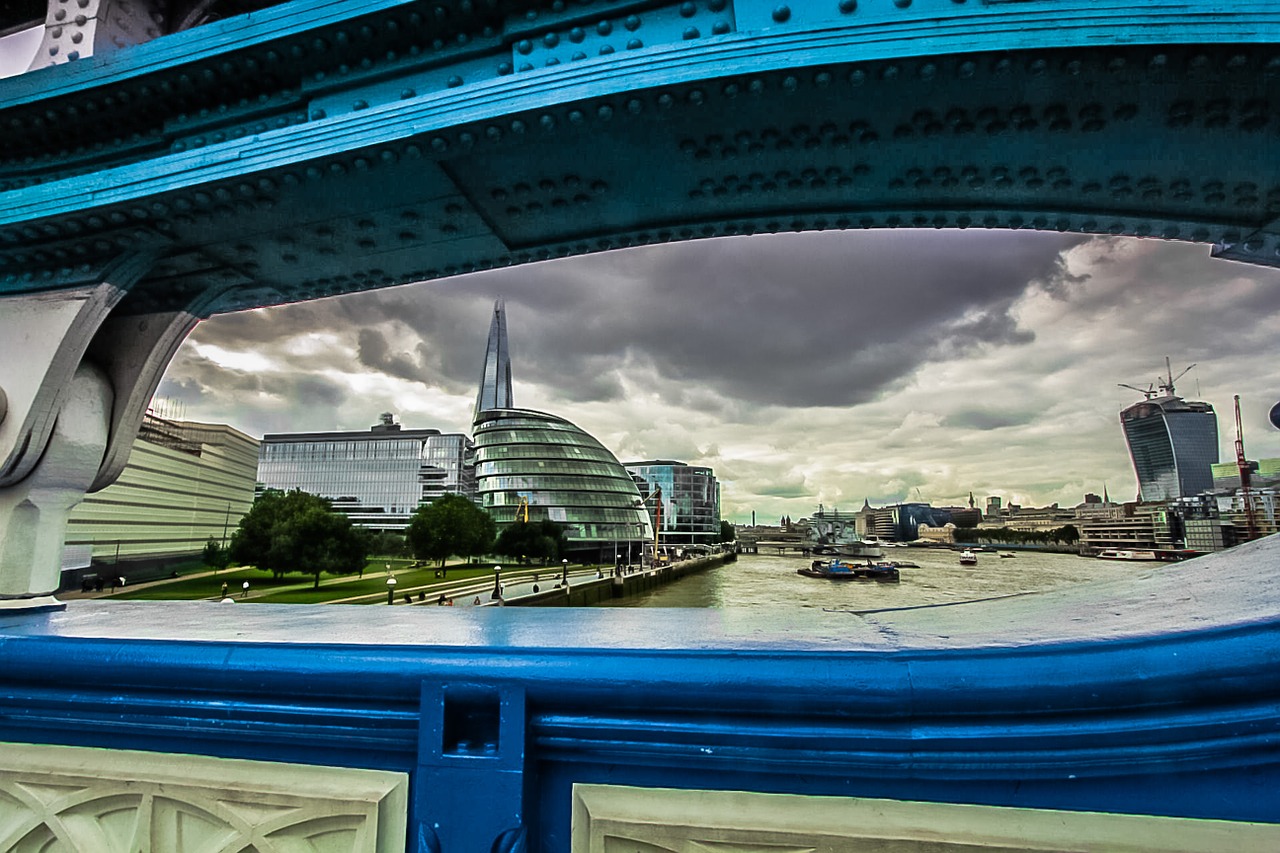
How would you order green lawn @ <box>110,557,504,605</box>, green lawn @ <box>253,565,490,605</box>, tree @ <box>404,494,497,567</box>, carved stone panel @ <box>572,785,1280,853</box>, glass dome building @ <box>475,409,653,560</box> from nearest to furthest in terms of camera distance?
1. carved stone panel @ <box>572,785,1280,853</box>
2. green lawn @ <box>253,565,490,605</box>
3. green lawn @ <box>110,557,504,605</box>
4. tree @ <box>404,494,497,567</box>
5. glass dome building @ <box>475,409,653,560</box>

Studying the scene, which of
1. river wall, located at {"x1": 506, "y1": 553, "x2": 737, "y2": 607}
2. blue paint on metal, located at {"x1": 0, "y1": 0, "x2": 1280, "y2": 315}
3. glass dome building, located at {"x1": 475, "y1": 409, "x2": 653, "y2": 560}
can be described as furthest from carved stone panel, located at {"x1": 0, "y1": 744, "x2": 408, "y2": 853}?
glass dome building, located at {"x1": 475, "y1": 409, "x2": 653, "y2": 560}

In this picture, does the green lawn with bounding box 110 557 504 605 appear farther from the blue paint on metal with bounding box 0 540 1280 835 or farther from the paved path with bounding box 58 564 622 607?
the blue paint on metal with bounding box 0 540 1280 835

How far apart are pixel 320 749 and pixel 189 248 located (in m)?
3.16

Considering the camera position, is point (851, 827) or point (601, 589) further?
point (601, 589)

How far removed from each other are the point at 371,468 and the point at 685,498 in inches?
2175

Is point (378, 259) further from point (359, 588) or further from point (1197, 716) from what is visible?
point (359, 588)

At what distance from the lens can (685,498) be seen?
4621 inches

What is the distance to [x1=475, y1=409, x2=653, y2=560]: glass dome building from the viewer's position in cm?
5891

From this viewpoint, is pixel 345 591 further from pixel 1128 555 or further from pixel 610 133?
pixel 1128 555

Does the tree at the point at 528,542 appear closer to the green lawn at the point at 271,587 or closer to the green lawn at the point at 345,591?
the green lawn at the point at 271,587

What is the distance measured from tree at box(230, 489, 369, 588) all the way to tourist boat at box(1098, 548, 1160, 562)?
41.6 m

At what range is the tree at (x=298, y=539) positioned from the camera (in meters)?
28.4

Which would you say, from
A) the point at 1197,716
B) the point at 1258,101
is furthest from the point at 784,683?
the point at 1258,101

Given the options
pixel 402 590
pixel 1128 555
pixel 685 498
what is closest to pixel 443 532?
pixel 402 590
